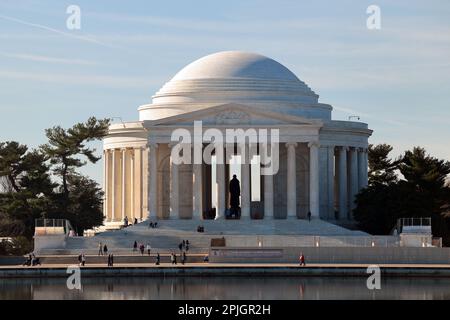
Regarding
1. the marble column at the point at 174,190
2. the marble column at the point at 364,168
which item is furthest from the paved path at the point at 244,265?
the marble column at the point at 364,168

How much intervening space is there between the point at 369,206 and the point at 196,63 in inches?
940

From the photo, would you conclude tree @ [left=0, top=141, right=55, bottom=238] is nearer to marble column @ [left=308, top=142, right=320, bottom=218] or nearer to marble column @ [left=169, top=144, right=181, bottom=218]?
marble column @ [left=169, top=144, right=181, bottom=218]

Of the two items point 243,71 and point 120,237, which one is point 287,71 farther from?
point 120,237

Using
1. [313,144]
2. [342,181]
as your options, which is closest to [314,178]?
[313,144]

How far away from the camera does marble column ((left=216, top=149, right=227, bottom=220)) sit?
151 meters

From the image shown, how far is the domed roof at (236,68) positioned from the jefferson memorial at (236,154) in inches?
3.8

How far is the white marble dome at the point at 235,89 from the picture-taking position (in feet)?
519

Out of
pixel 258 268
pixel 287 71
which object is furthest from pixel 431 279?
pixel 287 71

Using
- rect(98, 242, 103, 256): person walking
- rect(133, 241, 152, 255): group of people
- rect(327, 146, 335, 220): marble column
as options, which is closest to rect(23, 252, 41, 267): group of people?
rect(98, 242, 103, 256): person walking

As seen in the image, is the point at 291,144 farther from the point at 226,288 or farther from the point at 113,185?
the point at 226,288

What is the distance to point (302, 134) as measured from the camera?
15212cm

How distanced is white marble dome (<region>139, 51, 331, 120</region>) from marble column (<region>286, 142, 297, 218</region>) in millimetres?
5562

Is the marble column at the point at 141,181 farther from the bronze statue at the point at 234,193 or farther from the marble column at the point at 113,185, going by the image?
the bronze statue at the point at 234,193

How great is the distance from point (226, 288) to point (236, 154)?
5401 centimetres
